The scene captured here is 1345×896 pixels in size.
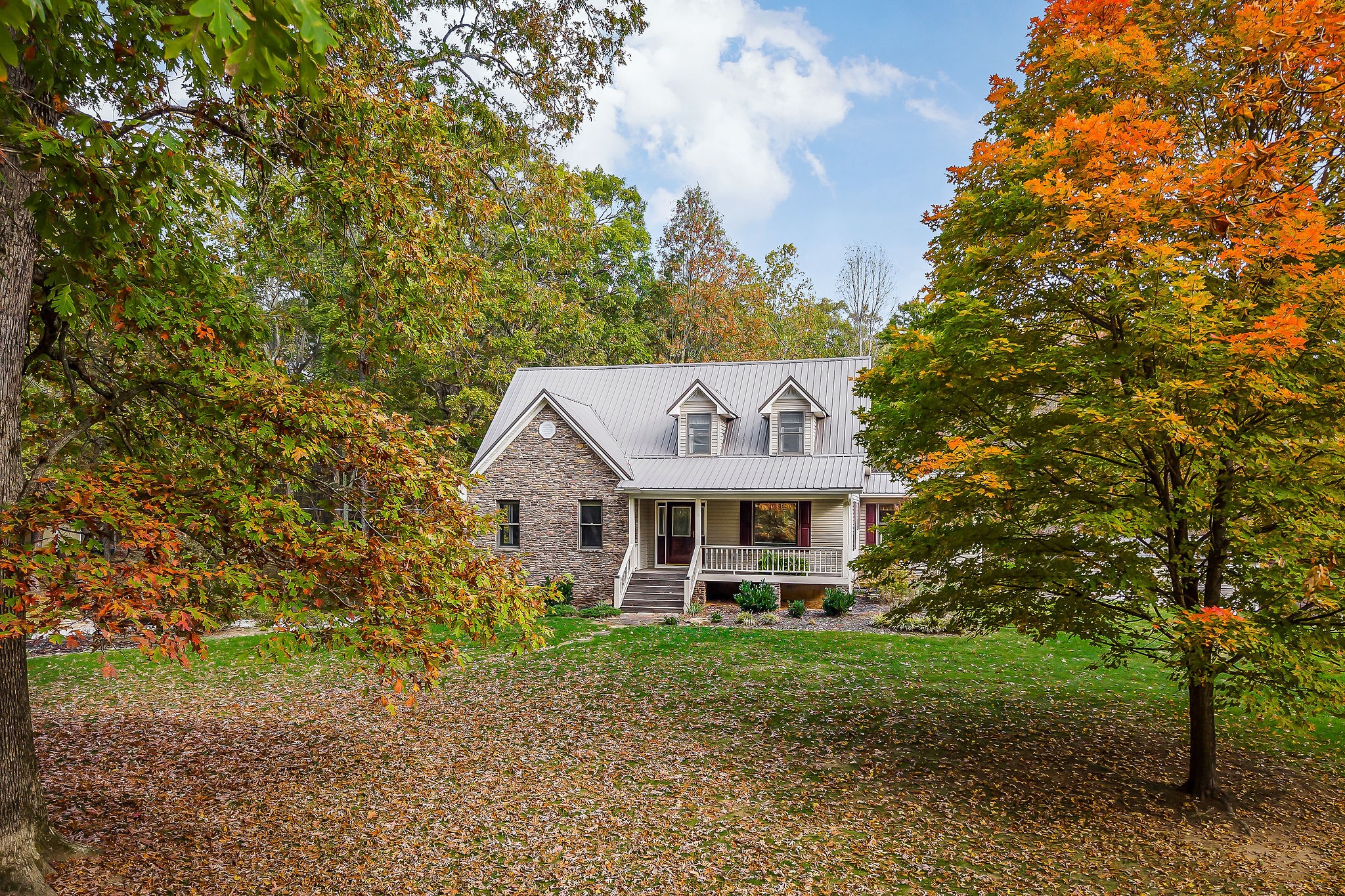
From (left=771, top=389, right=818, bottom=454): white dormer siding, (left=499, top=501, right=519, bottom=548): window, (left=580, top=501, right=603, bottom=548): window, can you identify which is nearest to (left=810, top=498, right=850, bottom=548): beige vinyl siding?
(left=771, top=389, right=818, bottom=454): white dormer siding

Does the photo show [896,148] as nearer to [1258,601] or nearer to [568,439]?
[568,439]

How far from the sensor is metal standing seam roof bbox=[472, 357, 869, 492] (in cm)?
2058

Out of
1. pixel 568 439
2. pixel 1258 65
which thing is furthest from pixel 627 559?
pixel 1258 65

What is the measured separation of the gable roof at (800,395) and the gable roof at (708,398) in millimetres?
1060

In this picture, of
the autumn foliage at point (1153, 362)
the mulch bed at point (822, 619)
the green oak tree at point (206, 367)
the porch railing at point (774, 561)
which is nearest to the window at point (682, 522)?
the porch railing at point (774, 561)

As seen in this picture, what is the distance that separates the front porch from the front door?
0.07ft

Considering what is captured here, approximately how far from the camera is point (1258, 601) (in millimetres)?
6957

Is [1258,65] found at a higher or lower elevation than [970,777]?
higher

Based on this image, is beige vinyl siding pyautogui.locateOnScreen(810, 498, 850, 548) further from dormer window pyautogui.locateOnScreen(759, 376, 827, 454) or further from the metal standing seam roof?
dormer window pyautogui.locateOnScreen(759, 376, 827, 454)

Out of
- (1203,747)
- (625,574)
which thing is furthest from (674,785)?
(625,574)

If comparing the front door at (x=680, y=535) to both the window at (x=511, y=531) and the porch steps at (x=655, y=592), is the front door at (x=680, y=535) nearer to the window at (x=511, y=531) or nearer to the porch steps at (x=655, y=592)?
the porch steps at (x=655, y=592)

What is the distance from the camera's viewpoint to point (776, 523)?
75.7 feet

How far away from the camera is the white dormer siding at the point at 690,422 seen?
22047 mm

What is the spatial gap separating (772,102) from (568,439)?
12.8 metres
